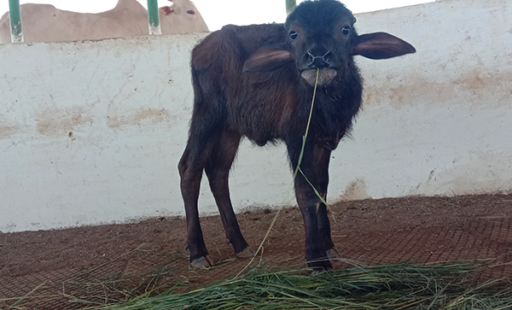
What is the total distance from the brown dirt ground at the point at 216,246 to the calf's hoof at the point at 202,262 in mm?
66

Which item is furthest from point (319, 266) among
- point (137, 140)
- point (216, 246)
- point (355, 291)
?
point (137, 140)

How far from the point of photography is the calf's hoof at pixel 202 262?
9.45 feet

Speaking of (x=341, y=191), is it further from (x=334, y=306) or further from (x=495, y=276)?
(x=334, y=306)

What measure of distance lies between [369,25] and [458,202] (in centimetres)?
220

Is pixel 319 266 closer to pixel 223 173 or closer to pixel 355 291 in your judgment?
pixel 355 291

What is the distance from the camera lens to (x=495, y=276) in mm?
2105

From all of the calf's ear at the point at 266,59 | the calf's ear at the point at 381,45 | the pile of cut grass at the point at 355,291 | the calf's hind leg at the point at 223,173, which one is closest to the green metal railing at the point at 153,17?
the calf's hind leg at the point at 223,173

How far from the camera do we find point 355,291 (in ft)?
6.53

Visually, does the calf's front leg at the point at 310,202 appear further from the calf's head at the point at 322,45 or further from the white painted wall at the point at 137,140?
the white painted wall at the point at 137,140

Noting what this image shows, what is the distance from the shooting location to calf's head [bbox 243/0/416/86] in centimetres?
230

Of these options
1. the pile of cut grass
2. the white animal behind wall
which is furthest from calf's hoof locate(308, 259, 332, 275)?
the white animal behind wall

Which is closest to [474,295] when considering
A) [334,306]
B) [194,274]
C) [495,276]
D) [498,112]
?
[495,276]

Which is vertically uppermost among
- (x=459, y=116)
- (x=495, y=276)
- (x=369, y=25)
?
(x=369, y=25)

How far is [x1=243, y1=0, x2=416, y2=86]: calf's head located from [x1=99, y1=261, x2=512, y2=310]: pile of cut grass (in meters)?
1.09
